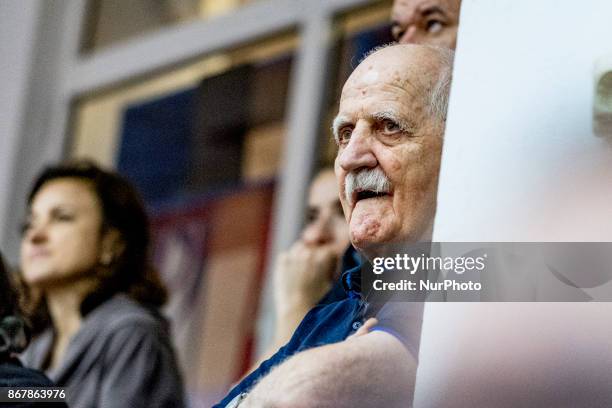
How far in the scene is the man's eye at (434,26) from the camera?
2.44 meters

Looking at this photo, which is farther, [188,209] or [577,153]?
[188,209]

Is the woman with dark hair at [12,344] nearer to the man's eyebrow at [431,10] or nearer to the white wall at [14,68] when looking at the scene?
the man's eyebrow at [431,10]

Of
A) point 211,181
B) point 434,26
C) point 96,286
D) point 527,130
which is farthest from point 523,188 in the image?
point 211,181

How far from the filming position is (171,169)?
13.8ft

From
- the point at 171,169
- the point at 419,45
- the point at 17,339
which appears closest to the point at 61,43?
the point at 171,169

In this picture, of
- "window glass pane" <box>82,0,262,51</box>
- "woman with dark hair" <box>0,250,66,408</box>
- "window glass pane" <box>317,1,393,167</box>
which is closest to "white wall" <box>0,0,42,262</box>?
"window glass pane" <box>82,0,262,51</box>

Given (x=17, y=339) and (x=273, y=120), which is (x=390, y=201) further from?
(x=273, y=120)

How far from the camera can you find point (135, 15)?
4.60 metres

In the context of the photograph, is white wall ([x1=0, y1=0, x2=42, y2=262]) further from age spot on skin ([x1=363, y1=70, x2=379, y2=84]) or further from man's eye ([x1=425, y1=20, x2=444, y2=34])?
age spot on skin ([x1=363, y1=70, x2=379, y2=84])

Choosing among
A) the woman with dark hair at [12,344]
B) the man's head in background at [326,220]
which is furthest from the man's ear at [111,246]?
the woman with dark hair at [12,344]

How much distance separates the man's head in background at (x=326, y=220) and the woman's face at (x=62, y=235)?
493 mm

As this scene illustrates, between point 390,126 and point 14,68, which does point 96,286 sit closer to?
point 390,126

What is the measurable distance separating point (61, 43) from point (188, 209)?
986 millimetres

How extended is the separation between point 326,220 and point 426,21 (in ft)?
2.16
